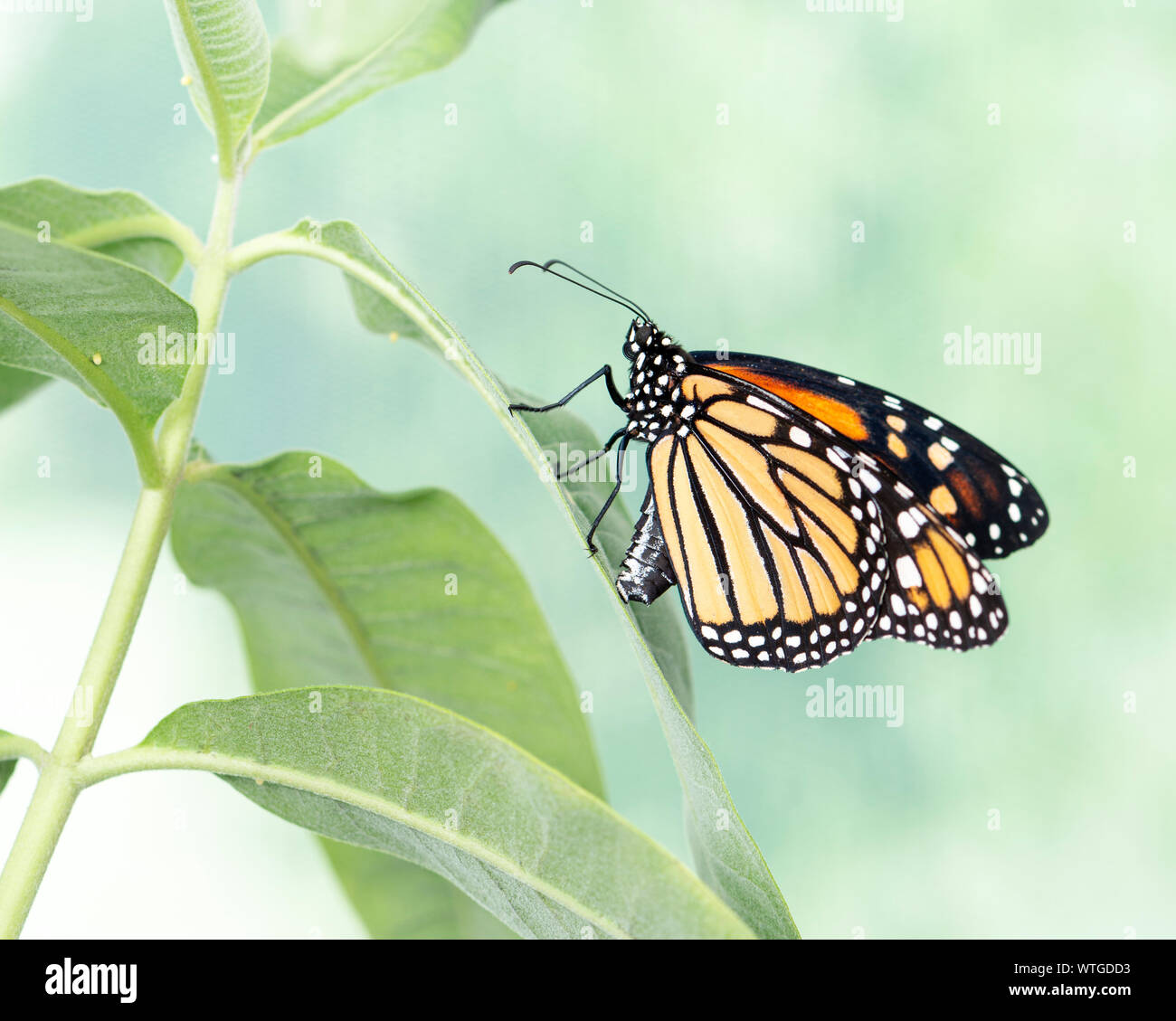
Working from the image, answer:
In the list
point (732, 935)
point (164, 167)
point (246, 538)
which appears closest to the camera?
point (732, 935)

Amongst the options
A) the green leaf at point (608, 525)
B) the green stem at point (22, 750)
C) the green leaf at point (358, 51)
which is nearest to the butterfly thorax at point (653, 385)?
the green leaf at point (608, 525)

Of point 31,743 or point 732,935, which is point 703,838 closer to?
point 732,935

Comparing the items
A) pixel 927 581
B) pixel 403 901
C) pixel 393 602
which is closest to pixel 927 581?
pixel 927 581

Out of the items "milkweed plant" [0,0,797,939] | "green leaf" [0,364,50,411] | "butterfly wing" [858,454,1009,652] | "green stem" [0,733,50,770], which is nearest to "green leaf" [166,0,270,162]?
"milkweed plant" [0,0,797,939]

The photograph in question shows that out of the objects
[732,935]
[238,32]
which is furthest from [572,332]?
[732,935]

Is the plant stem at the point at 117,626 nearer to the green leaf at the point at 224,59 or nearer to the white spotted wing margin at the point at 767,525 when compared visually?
the green leaf at the point at 224,59

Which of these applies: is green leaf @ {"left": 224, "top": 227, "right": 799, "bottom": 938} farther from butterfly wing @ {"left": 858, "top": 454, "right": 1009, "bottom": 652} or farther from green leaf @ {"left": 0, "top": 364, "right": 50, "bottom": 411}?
butterfly wing @ {"left": 858, "top": 454, "right": 1009, "bottom": 652}
